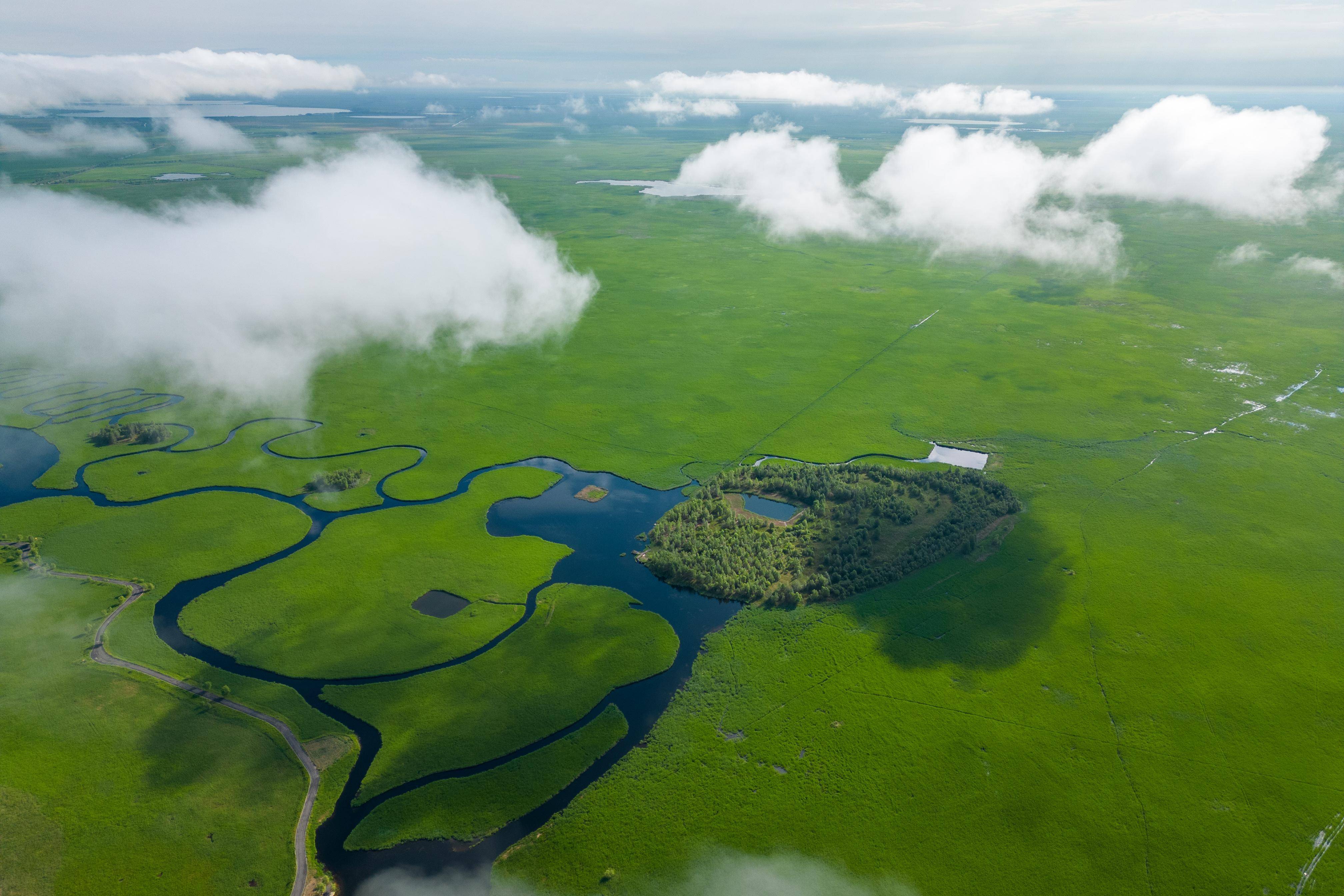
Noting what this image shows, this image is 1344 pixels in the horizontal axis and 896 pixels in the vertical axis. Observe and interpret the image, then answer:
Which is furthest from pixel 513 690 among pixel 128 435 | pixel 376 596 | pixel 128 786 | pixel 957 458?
pixel 128 435

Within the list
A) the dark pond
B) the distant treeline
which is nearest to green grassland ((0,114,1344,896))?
the distant treeline

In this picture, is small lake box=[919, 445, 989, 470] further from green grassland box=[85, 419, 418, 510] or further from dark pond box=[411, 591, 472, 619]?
green grassland box=[85, 419, 418, 510]

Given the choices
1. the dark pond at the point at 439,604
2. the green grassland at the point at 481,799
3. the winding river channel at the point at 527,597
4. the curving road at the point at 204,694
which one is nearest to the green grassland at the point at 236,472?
the winding river channel at the point at 527,597

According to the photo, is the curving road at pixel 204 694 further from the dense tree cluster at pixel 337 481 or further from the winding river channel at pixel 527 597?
the dense tree cluster at pixel 337 481

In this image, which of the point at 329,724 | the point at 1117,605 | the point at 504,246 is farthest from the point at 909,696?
the point at 504,246

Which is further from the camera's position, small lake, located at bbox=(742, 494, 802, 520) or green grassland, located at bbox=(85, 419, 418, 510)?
green grassland, located at bbox=(85, 419, 418, 510)
